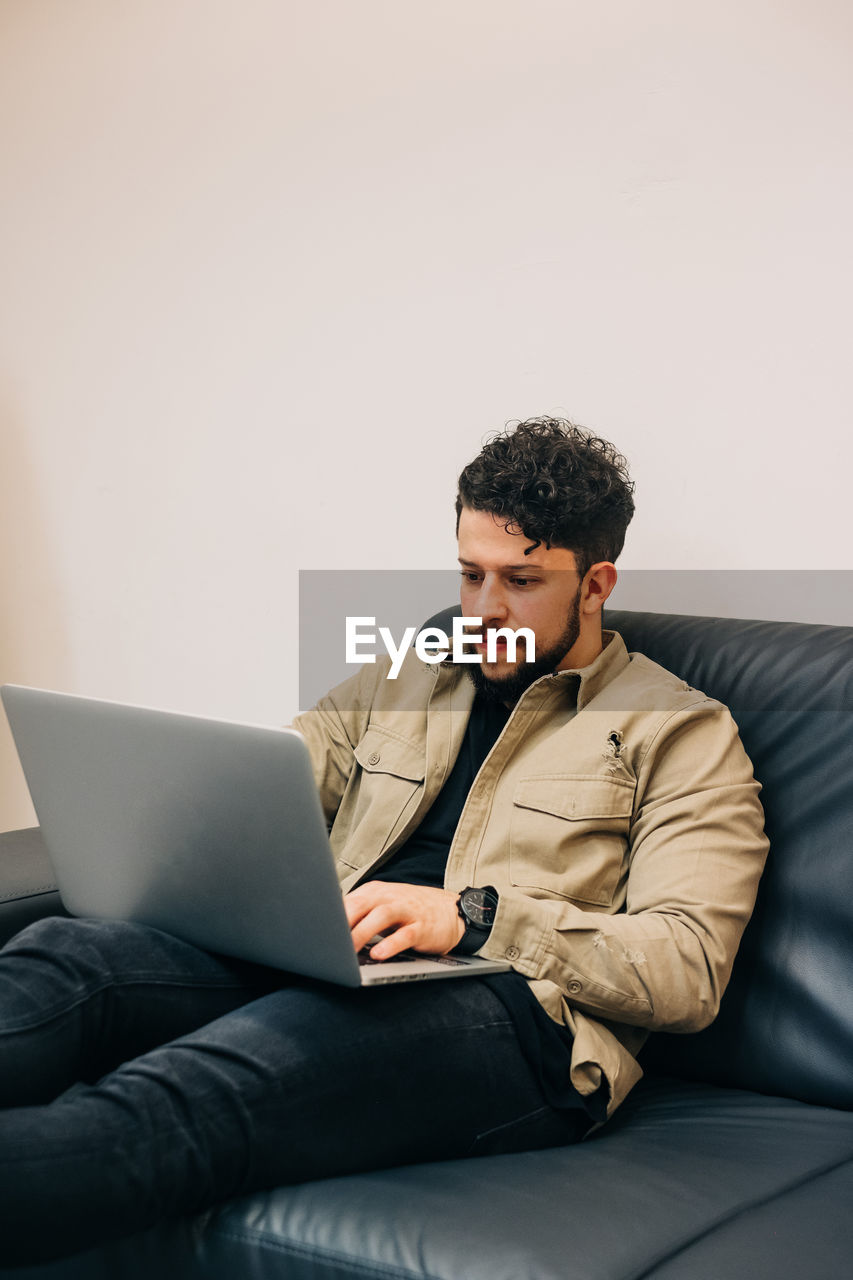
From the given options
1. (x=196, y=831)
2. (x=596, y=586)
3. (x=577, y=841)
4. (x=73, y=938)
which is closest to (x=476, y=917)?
(x=577, y=841)

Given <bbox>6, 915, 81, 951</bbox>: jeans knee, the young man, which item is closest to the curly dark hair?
the young man

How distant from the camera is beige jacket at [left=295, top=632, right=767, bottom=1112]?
4.10 feet

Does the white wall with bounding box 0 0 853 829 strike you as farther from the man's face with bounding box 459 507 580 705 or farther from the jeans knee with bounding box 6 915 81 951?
the jeans knee with bounding box 6 915 81 951

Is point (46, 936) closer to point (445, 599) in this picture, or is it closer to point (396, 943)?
point (396, 943)

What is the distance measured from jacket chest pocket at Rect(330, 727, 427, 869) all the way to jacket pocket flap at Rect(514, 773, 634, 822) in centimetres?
19

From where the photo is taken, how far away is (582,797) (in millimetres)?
1416

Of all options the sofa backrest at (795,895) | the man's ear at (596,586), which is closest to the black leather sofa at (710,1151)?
the sofa backrest at (795,895)

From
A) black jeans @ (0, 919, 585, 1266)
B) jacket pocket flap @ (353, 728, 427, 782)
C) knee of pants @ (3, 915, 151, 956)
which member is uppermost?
jacket pocket flap @ (353, 728, 427, 782)

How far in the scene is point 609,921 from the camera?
1.26 meters

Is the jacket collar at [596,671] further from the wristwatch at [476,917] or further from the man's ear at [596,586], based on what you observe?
the wristwatch at [476,917]

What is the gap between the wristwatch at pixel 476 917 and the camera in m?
1.26

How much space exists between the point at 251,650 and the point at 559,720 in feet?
3.08

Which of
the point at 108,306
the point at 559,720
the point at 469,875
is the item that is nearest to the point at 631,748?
the point at 559,720

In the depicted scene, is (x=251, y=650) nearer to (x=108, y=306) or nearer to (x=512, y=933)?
(x=108, y=306)
